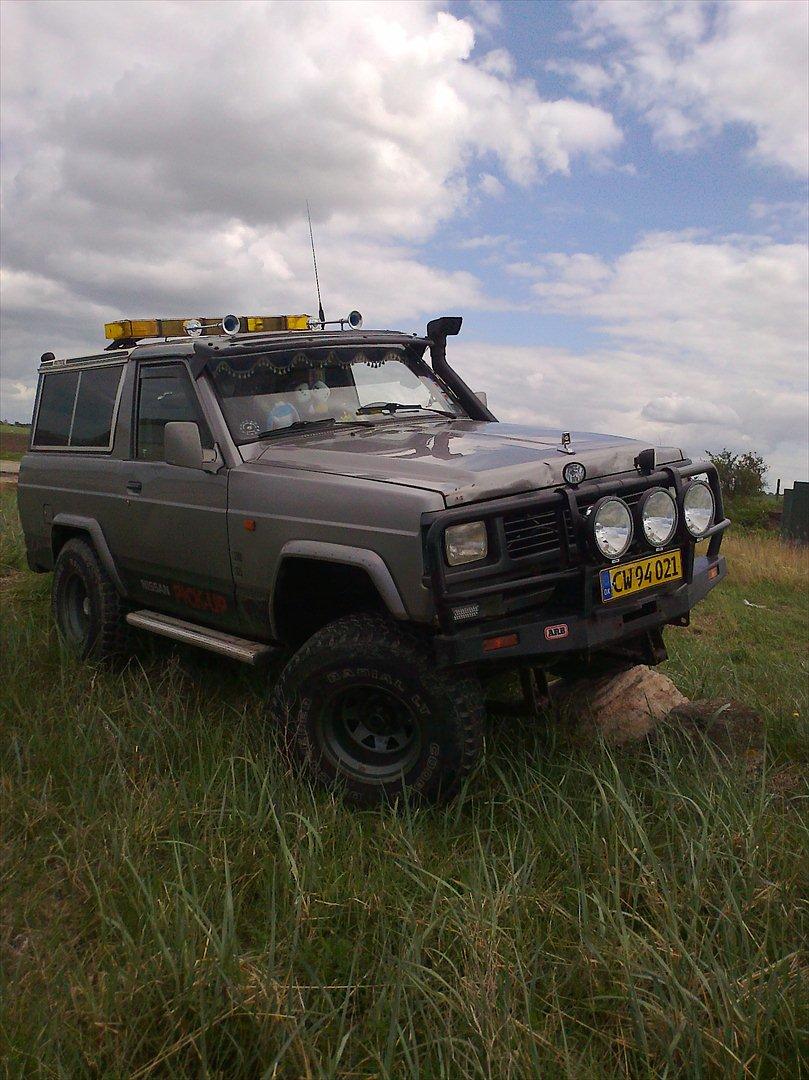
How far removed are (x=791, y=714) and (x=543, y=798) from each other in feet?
5.55

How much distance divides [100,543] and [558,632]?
3.04 m

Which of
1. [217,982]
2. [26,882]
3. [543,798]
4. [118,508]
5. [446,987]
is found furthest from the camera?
[118,508]

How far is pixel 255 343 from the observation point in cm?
446

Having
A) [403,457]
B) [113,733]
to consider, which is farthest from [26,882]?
[403,457]

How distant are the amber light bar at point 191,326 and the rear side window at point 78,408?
42 cm

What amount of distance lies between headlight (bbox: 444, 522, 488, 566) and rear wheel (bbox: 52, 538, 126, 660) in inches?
107

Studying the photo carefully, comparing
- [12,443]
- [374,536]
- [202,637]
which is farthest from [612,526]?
[12,443]

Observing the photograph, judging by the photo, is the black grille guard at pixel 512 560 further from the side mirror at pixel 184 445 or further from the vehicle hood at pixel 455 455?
the side mirror at pixel 184 445

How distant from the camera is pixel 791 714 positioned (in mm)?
4465

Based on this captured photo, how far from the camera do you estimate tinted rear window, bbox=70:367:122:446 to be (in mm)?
5328

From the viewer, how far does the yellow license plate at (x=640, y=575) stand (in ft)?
11.3

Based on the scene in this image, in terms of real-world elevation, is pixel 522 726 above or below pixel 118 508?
below

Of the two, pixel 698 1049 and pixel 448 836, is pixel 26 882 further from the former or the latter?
pixel 698 1049

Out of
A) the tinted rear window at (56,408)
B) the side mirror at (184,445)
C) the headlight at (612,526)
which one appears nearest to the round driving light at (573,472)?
the headlight at (612,526)
